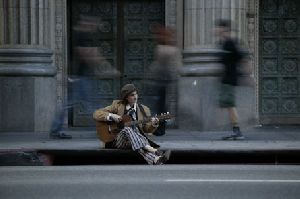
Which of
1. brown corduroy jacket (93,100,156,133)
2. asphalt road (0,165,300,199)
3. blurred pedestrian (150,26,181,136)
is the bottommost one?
asphalt road (0,165,300,199)

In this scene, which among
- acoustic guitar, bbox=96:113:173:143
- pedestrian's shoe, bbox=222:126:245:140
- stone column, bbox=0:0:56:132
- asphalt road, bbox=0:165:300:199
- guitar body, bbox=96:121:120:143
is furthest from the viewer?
stone column, bbox=0:0:56:132

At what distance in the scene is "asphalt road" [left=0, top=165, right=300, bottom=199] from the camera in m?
8.76

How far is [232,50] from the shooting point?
44.4 feet

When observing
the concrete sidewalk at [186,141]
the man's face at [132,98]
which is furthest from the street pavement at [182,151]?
the man's face at [132,98]

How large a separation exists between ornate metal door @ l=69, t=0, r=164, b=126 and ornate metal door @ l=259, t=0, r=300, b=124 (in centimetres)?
222

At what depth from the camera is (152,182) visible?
31.5 ft

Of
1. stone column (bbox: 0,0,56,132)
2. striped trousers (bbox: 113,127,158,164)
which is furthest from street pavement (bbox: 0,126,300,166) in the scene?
stone column (bbox: 0,0,56,132)

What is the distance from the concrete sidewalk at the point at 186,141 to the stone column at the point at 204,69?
1.00ft

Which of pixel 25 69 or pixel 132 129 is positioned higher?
pixel 25 69

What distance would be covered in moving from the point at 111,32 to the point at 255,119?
11.1ft

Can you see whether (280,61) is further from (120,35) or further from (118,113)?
(118,113)

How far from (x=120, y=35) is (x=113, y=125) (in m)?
4.91

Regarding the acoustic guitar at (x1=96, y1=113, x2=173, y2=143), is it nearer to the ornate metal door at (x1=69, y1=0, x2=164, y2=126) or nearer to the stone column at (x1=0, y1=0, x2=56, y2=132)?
the stone column at (x1=0, y1=0, x2=56, y2=132)

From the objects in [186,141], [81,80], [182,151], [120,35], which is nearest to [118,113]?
[182,151]
